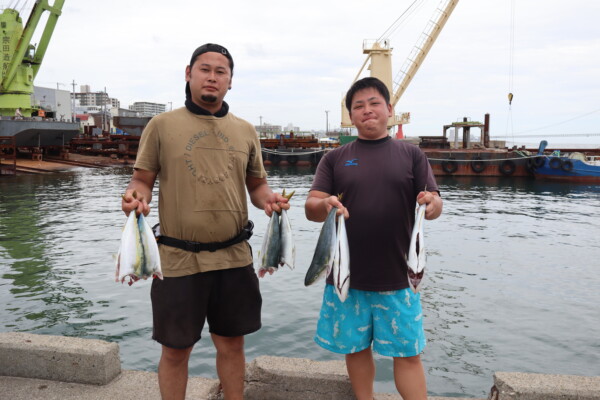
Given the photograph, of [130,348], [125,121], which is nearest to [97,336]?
[130,348]

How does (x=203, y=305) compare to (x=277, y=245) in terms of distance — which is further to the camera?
(x=277, y=245)

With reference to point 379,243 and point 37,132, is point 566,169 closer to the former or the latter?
point 379,243

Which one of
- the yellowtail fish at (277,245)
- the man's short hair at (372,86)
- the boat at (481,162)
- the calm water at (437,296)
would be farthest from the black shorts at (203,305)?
the boat at (481,162)

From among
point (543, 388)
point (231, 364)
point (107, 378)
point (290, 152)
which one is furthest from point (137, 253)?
point (290, 152)

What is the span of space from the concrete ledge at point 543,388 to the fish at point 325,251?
140cm

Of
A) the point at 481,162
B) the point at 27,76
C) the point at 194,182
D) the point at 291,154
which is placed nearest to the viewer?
the point at 194,182

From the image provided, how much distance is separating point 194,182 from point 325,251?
2.79ft

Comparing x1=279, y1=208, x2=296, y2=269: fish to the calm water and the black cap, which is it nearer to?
the black cap

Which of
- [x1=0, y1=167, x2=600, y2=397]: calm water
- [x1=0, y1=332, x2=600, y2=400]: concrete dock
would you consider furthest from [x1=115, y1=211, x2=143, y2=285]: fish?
[x1=0, y1=167, x2=600, y2=397]: calm water

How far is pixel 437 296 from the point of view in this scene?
24.7 feet

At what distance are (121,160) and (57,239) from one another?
2745 cm

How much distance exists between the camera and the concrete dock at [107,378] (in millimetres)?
3125

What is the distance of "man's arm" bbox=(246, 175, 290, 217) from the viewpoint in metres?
2.83

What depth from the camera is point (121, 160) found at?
37.0 metres
